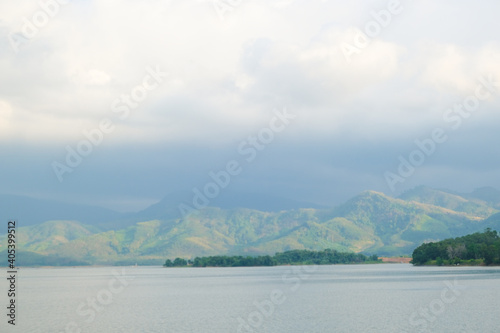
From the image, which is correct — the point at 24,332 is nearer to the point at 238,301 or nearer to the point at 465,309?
the point at 238,301

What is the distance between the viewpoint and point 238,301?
11806 cm

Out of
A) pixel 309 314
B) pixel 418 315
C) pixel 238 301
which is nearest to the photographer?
pixel 418 315

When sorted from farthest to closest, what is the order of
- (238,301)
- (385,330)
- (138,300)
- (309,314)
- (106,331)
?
(138,300), (238,301), (309,314), (106,331), (385,330)

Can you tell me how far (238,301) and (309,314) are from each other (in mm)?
28946

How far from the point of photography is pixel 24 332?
260 feet

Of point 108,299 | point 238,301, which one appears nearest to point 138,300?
point 108,299

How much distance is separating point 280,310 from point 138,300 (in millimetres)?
41220

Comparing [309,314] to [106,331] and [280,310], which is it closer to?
[280,310]

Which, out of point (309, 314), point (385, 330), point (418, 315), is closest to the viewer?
point (385, 330)

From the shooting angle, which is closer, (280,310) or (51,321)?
(51,321)

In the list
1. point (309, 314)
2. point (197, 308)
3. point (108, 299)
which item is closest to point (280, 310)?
point (309, 314)

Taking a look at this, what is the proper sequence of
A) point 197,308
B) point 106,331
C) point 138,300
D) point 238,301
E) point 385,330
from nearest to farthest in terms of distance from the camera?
point 385,330
point 106,331
point 197,308
point 238,301
point 138,300

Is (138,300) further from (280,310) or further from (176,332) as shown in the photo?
(176,332)

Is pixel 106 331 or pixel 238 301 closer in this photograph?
pixel 106 331
